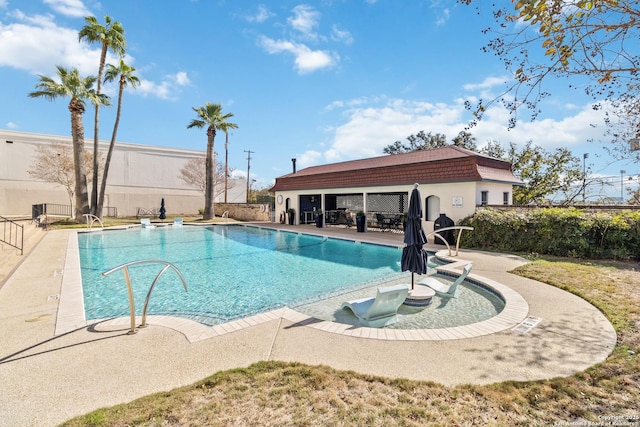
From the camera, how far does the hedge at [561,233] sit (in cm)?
866

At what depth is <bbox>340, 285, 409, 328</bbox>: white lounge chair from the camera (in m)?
4.69

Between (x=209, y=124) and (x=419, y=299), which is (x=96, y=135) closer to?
(x=209, y=124)

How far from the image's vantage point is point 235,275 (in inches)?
340

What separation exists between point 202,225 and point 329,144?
12810 mm

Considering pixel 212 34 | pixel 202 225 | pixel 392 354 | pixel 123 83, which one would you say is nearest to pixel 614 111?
pixel 392 354

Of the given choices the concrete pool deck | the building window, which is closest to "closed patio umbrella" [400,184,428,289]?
the concrete pool deck

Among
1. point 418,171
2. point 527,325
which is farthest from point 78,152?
point 527,325

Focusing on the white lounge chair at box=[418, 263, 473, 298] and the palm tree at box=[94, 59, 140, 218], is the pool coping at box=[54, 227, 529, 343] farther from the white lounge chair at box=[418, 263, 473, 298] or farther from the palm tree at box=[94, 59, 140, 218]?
the palm tree at box=[94, 59, 140, 218]

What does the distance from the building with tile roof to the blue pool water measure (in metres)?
3.95

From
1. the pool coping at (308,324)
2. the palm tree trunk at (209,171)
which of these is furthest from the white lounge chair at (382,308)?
the palm tree trunk at (209,171)

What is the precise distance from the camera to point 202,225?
22609mm

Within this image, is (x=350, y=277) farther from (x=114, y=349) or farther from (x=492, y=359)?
(x=114, y=349)

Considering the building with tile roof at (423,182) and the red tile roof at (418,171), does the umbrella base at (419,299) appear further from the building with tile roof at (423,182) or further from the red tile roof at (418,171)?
the red tile roof at (418,171)

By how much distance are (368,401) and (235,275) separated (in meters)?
6.73
